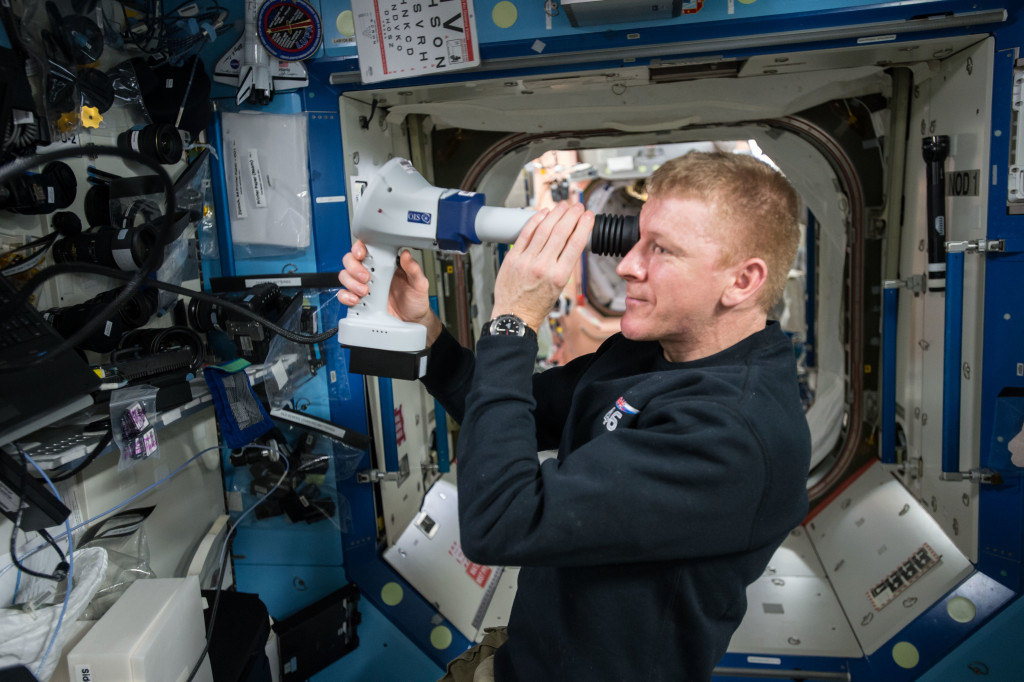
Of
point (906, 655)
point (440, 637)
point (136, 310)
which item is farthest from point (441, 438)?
point (906, 655)

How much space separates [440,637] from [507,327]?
83.9 inches

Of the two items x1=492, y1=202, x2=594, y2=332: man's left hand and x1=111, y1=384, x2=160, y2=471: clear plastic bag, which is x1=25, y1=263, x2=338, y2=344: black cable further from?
x1=492, y1=202, x2=594, y2=332: man's left hand

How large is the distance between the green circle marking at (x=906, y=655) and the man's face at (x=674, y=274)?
1997 mm

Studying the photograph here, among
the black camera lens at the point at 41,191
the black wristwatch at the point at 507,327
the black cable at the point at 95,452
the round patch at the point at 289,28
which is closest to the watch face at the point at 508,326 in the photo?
the black wristwatch at the point at 507,327

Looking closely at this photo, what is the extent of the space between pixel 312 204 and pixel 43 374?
4.19 feet

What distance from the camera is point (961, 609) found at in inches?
96.5

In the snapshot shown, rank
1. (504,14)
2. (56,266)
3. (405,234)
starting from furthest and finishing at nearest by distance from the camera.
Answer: (504,14) < (405,234) < (56,266)

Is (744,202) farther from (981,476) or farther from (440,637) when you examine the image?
(440,637)

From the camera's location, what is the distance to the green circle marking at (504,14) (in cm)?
223

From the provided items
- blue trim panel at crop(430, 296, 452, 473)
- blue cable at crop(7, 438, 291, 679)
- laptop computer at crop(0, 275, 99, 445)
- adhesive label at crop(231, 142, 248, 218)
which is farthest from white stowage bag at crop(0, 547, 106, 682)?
blue trim panel at crop(430, 296, 452, 473)

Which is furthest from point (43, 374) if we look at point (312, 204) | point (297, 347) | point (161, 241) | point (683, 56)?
point (683, 56)

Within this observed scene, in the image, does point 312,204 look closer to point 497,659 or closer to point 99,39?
point 99,39

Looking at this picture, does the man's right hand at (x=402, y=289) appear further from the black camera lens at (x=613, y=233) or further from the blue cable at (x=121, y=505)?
the blue cable at (x=121, y=505)

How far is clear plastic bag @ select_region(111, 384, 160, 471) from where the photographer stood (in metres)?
1.74
